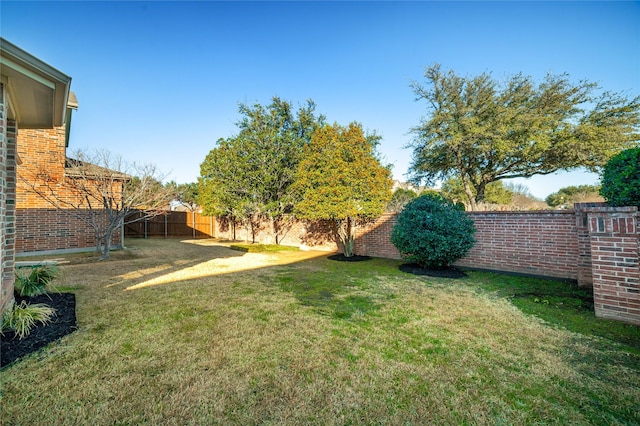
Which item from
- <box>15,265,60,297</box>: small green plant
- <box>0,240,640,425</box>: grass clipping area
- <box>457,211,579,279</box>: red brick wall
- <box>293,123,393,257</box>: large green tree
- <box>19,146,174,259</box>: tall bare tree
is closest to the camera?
<box>0,240,640,425</box>: grass clipping area

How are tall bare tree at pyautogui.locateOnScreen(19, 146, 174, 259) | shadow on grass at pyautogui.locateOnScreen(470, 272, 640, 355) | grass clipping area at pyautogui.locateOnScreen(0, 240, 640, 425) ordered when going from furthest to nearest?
tall bare tree at pyautogui.locateOnScreen(19, 146, 174, 259), shadow on grass at pyautogui.locateOnScreen(470, 272, 640, 355), grass clipping area at pyautogui.locateOnScreen(0, 240, 640, 425)

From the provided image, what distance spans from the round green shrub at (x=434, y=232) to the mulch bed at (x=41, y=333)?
648cm

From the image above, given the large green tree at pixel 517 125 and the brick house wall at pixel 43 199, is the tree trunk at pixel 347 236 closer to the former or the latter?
the large green tree at pixel 517 125

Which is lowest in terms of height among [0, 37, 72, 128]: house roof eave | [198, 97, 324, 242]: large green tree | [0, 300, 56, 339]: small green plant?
[0, 300, 56, 339]: small green plant

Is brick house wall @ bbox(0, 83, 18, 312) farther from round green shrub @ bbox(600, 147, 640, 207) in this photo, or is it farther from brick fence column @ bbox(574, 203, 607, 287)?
brick fence column @ bbox(574, 203, 607, 287)

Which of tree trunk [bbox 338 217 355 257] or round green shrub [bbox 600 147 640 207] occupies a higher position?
round green shrub [bbox 600 147 640 207]

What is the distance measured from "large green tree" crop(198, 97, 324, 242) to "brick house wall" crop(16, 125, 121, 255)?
548 centimetres

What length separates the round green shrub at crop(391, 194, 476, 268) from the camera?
6.38 m

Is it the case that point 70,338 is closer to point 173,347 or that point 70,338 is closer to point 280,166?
point 173,347

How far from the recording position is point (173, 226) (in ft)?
65.6

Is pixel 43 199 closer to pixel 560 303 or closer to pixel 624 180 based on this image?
pixel 560 303

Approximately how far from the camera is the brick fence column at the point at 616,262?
3324 millimetres

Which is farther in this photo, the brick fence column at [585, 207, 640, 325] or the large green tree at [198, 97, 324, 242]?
the large green tree at [198, 97, 324, 242]

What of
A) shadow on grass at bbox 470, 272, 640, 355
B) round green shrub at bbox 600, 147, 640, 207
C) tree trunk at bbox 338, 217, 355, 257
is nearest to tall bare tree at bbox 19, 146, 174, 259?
tree trunk at bbox 338, 217, 355, 257
